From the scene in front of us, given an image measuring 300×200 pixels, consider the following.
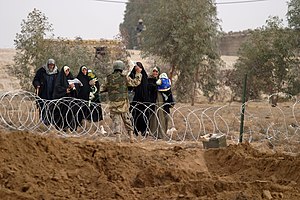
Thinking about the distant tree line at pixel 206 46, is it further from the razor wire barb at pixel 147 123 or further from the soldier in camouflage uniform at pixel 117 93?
the soldier in camouflage uniform at pixel 117 93

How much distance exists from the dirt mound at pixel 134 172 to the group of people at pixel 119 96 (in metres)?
2.55

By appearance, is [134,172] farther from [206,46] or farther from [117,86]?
[206,46]

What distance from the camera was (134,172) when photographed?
283 inches

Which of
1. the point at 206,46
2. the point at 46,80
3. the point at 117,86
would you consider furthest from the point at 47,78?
the point at 206,46

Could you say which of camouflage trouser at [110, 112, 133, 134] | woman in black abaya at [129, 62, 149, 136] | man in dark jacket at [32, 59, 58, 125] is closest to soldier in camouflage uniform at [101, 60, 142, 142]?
camouflage trouser at [110, 112, 133, 134]

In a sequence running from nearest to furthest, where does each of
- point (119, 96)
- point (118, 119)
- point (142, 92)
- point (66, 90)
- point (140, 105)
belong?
point (119, 96) → point (118, 119) → point (142, 92) → point (140, 105) → point (66, 90)

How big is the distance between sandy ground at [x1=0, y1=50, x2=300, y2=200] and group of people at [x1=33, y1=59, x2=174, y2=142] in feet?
8.73

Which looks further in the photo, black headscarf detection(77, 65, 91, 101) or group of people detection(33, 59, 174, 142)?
black headscarf detection(77, 65, 91, 101)

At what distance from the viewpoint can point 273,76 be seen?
22.1 metres

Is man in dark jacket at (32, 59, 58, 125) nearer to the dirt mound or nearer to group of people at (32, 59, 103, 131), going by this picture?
group of people at (32, 59, 103, 131)

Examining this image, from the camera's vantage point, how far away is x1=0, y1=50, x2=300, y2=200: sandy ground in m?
5.89

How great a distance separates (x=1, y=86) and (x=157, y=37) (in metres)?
12.3

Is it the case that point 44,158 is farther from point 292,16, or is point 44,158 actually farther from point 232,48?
point 232,48

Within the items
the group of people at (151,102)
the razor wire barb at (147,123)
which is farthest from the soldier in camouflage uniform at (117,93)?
the group of people at (151,102)
